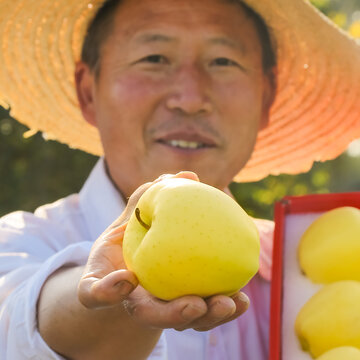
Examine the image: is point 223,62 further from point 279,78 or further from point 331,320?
point 331,320

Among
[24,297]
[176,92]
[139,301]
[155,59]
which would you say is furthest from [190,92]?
[139,301]

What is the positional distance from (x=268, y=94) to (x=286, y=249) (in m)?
0.66

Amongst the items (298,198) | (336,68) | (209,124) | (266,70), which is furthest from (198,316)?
(336,68)

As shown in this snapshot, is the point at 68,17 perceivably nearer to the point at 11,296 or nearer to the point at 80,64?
the point at 80,64

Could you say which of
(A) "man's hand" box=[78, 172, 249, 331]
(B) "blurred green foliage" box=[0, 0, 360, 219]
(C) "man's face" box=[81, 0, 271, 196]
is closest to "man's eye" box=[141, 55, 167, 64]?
(C) "man's face" box=[81, 0, 271, 196]

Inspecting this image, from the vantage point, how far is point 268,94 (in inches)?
79.6

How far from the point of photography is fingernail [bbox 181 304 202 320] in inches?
36.1

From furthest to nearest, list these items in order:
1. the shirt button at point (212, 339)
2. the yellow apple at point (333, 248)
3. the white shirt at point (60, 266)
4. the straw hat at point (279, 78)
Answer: the straw hat at point (279, 78) < the shirt button at point (212, 339) < the yellow apple at point (333, 248) < the white shirt at point (60, 266)

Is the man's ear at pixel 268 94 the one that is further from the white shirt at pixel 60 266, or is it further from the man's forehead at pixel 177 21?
the white shirt at pixel 60 266

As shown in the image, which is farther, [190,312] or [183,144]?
[183,144]

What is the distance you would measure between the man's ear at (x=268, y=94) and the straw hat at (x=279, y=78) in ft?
0.30

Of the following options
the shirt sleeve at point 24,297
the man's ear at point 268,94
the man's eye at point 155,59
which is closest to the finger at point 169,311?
the shirt sleeve at point 24,297

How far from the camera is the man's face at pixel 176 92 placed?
1704 mm

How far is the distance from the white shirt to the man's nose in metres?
0.29
